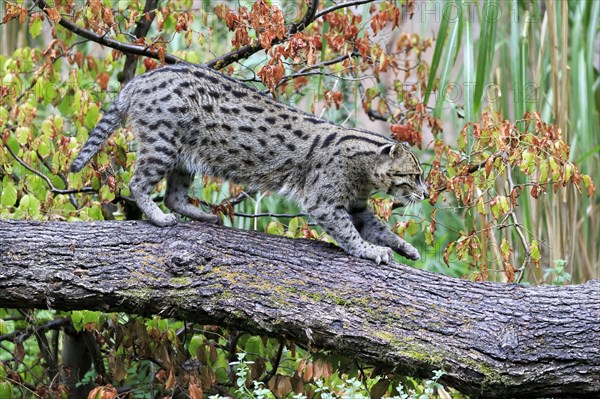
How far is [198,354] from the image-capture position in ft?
17.5

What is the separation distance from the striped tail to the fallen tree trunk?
1.77 feet

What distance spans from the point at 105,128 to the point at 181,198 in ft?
2.18

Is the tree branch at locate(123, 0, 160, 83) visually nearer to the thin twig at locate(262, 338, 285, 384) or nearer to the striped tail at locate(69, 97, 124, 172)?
the striped tail at locate(69, 97, 124, 172)

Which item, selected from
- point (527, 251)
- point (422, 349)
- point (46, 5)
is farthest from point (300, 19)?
point (422, 349)

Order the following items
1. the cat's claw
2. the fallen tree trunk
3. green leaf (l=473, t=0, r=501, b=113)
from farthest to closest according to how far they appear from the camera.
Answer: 1. green leaf (l=473, t=0, r=501, b=113)
2. the cat's claw
3. the fallen tree trunk

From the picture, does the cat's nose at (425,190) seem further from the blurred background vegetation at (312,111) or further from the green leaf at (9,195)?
the green leaf at (9,195)

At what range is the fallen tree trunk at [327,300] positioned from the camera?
4398 mm

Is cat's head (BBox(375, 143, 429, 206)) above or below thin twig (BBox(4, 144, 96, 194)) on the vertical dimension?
above

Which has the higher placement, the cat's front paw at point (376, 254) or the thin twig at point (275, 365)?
the cat's front paw at point (376, 254)

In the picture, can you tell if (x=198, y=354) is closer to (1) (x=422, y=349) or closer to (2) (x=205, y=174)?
(2) (x=205, y=174)

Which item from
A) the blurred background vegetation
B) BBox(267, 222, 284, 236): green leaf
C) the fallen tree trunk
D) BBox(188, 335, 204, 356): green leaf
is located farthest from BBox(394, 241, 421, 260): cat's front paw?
BBox(188, 335, 204, 356): green leaf

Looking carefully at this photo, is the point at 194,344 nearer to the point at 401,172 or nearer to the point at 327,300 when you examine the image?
the point at 327,300

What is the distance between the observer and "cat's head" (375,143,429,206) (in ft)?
18.1

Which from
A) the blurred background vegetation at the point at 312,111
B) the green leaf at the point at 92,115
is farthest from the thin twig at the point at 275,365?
the green leaf at the point at 92,115
